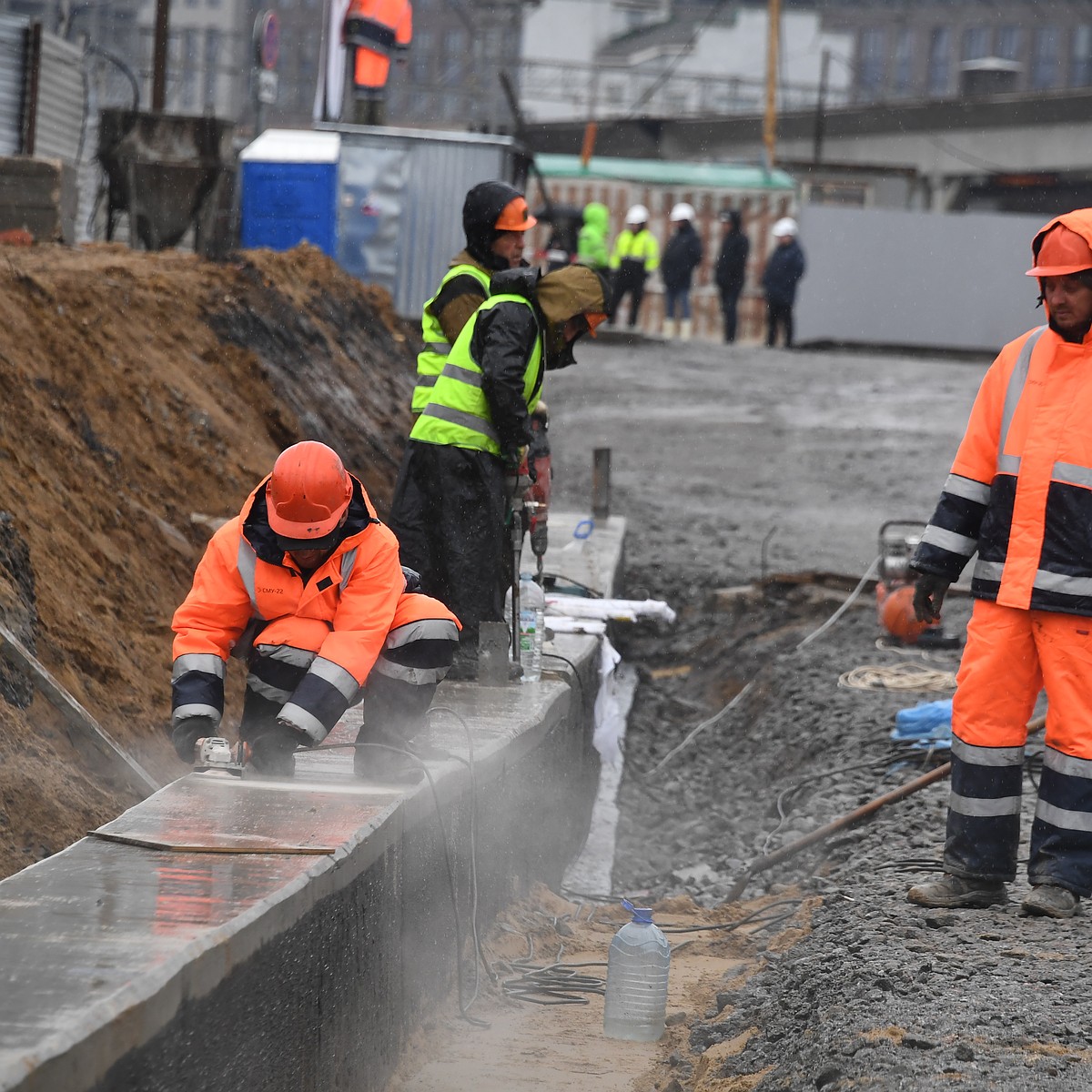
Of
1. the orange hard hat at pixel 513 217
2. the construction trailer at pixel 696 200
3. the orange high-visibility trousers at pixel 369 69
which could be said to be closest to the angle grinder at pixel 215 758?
the orange hard hat at pixel 513 217

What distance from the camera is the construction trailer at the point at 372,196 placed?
1797 centimetres

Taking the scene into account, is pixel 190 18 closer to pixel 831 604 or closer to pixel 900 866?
pixel 831 604

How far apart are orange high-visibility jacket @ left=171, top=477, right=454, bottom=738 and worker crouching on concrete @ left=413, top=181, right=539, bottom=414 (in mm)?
2524

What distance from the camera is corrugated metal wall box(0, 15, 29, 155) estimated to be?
15.6 metres

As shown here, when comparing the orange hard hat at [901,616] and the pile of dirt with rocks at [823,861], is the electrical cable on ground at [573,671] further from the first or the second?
the orange hard hat at [901,616]

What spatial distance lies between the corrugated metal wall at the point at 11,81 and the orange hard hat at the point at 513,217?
10313 mm

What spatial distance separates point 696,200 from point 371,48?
11.6 m

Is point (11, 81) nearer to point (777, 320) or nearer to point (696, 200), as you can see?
point (777, 320)

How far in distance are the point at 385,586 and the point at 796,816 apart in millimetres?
3950

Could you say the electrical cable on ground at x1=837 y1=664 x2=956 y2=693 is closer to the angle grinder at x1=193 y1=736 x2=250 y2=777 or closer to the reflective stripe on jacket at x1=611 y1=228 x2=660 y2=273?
the angle grinder at x1=193 y1=736 x2=250 y2=777

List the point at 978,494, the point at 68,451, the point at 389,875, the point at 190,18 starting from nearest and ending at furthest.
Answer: the point at 389,875 → the point at 978,494 → the point at 68,451 → the point at 190,18

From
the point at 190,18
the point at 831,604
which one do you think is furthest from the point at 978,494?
the point at 190,18

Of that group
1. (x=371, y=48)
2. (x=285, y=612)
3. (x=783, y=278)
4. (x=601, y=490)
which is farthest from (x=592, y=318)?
(x=783, y=278)

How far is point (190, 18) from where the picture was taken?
2830 inches
